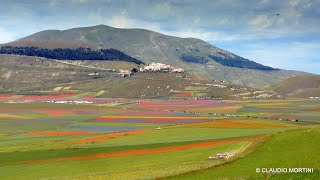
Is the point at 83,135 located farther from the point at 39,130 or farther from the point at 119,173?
the point at 119,173

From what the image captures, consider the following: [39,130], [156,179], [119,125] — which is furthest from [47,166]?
[119,125]

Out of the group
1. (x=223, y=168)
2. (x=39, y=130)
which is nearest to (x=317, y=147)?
(x=223, y=168)

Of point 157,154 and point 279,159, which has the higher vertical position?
point 279,159

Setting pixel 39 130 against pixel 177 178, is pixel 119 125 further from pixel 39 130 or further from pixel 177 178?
pixel 177 178

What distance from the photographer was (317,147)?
6288 cm

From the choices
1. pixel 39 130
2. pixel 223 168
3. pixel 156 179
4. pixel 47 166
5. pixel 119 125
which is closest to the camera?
pixel 156 179

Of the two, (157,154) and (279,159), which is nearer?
(279,159)

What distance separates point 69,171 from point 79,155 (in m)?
13.6

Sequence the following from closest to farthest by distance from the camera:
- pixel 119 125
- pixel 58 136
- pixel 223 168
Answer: pixel 223 168, pixel 58 136, pixel 119 125

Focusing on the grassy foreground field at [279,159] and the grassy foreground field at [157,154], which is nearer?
the grassy foreground field at [279,159]

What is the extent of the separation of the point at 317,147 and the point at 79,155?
119ft

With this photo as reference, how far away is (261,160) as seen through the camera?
58344mm

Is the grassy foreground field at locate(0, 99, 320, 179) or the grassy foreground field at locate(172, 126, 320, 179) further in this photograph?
the grassy foreground field at locate(0, 99, 320, 179)

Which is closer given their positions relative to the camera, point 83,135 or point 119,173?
point 119,173
